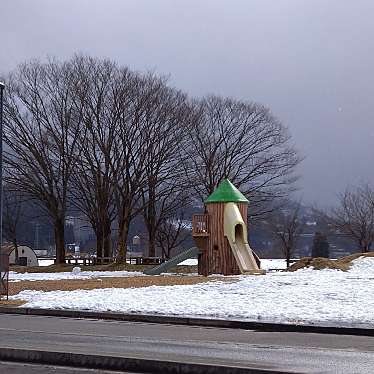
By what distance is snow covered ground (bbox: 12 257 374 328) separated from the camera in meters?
16.0

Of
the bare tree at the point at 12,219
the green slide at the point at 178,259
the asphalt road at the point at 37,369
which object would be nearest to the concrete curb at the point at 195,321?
the asphalt road at the point at 37,369

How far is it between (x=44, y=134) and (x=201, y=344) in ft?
120

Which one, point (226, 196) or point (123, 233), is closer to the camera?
point (226, 196)

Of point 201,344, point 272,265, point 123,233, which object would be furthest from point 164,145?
point 201,344

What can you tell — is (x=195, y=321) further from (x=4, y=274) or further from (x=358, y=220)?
(x=358, y=220)

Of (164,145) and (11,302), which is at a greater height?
(164,145)

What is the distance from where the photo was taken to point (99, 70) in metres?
45.0

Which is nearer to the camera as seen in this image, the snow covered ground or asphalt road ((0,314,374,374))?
asphalt road ((0,314,374,374))

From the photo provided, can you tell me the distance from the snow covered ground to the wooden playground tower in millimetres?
7299

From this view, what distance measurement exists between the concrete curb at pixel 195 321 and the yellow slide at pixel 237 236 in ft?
55.1

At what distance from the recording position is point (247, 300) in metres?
19.6

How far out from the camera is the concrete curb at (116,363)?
28.4ft

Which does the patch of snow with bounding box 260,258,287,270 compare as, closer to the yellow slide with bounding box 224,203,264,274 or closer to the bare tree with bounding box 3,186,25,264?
the yellow slide with bounding box 224,203,264,274

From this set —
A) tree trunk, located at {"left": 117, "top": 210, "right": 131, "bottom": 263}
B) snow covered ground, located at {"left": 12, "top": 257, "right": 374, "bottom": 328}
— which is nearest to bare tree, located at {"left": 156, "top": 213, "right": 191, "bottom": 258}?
tree trunk, located at {"left": 117, "top": 210, "right": 131, "bottom": 263}
